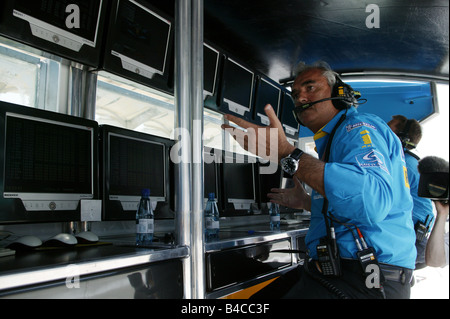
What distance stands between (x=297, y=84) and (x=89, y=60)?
39.0 inches

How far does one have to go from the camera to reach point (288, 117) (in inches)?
139

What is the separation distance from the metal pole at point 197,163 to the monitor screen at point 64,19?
603 mm

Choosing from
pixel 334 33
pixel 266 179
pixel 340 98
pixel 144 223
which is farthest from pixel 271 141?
pixel 334 33

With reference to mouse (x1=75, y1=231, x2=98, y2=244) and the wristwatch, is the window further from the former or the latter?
the wristwatch

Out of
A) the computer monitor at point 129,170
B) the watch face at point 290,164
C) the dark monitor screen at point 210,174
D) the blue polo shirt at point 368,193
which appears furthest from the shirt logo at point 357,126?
the dark monitor screen at point 210,174

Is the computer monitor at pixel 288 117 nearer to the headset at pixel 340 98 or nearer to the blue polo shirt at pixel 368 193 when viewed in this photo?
the headset at pixel 340 98

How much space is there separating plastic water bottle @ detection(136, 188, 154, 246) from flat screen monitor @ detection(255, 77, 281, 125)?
1.52m

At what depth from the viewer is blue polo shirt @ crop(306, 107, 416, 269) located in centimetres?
123

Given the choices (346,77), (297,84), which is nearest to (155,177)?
(297,84)

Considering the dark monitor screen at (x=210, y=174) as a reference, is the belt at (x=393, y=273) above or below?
below

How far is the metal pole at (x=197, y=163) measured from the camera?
1.26m

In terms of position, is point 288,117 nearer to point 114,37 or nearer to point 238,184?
point 238,184

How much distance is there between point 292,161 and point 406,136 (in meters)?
2.05
